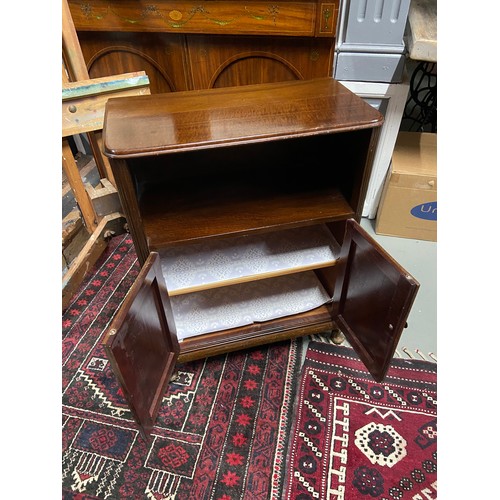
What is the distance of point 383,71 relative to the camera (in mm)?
1270

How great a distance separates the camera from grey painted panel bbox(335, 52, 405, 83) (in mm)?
1247

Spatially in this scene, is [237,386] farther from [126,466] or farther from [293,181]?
[293,181]

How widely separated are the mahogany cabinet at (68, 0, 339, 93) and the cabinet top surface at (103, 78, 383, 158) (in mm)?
375

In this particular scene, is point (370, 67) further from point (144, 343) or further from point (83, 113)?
point (144, 343)

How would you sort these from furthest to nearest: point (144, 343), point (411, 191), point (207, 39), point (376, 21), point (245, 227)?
point (411, 191)
point (207, 39)
point (376, 21)
point (245, 227)
point (144, 343)

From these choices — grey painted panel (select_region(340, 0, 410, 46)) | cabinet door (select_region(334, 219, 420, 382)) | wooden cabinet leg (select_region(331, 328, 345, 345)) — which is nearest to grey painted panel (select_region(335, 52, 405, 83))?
grey painted panel (select_region(340, 0, 410, 46))

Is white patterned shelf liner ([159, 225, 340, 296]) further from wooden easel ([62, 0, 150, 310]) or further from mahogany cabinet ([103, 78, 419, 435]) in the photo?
wooden easel ([62, 0, 150, 310])

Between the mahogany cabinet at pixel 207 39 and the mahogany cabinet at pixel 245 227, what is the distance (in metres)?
0.36

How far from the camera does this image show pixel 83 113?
132cm

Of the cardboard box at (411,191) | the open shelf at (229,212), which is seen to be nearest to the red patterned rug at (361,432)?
the open shelf at (229,212)

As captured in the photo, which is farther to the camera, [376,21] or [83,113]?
[83,113]

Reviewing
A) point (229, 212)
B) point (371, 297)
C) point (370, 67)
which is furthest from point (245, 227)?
point (370, 67)

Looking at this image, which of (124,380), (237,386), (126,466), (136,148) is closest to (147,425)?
(124,380)

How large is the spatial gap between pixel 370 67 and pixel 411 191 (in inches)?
20.5
